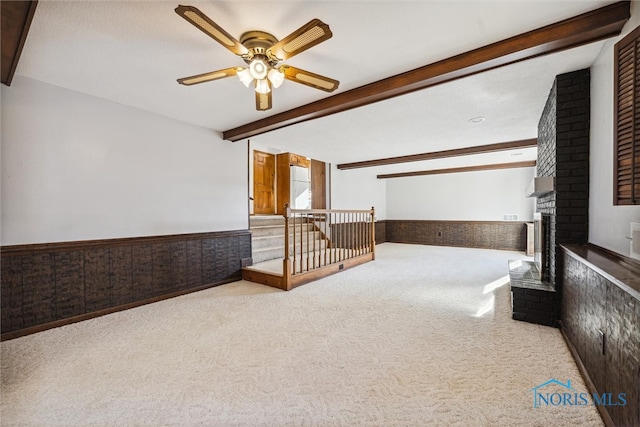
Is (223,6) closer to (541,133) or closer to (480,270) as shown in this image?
(541,133)

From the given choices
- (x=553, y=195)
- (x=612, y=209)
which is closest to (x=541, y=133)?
(x=553, y=195)

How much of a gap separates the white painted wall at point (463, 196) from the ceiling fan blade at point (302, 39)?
7595 mm

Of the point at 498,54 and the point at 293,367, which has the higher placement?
the point at 498,54

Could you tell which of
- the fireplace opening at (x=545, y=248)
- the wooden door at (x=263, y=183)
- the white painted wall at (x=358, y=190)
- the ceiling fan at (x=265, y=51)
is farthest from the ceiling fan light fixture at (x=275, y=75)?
the white painted wall at (x=358, y=190)

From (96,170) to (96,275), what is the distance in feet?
3.71

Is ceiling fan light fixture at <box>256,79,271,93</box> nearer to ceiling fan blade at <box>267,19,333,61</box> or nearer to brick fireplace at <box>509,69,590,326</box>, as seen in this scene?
ceiling fan blade at <box>267,19,333,61</box>

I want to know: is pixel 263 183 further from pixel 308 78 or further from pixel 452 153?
pixel 308 78

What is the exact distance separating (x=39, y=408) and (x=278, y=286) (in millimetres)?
2520

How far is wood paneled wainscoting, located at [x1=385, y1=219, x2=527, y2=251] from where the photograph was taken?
284 inches

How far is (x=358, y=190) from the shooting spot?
803cm

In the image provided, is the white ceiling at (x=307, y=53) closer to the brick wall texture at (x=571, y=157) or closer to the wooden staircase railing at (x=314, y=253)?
the brick wall texture at (x=571, y=157)

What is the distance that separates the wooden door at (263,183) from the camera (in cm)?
649

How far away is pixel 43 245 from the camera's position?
8.43 feet

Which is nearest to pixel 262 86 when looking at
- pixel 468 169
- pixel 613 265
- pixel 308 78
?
pixel 308 78
